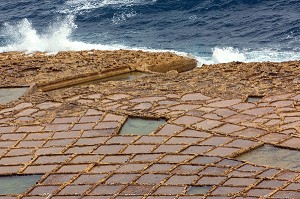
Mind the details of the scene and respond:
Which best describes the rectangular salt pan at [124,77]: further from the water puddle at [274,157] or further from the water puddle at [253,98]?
the water puddle at [274,157]

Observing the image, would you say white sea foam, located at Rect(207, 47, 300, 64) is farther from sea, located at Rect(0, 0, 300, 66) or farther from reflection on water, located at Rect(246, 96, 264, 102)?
reflection on water, located at Rect(246, 96, 264, 102)

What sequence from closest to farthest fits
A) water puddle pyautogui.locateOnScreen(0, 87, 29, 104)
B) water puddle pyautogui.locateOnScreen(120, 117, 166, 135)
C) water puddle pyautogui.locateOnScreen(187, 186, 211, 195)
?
1. water puddle pyautogui.locateOnScreen(187, 186, 211, 195)
2. water puddle pyautogui.locateOnScreen(120, 117, 166, 135)
3. water puddle pyautogui.locateOnScreen(0, 87, 29, 104)

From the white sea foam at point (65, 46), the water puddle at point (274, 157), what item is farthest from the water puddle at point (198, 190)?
the white sea foam at point (65, 46)

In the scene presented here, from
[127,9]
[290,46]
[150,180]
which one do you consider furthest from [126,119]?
[127,9]

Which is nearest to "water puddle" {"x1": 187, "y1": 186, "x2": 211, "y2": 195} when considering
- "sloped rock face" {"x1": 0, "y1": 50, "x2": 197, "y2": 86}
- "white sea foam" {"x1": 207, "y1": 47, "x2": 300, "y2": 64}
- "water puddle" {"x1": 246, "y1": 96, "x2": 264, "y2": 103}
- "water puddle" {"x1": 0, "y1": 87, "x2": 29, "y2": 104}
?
"water puddle" {"x1": 246, "y1": 96, "x2": 264, "y2": 103}

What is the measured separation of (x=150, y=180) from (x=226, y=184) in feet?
3.26

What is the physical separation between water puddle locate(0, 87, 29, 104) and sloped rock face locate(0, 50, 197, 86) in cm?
28

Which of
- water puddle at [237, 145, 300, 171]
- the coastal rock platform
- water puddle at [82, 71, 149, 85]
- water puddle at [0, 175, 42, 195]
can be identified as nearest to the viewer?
the coastal rock platform

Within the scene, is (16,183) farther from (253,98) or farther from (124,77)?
(124,77)

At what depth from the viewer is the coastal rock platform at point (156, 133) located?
7.68 metres

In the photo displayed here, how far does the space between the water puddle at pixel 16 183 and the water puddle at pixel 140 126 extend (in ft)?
5.73

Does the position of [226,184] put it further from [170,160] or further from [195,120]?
[195,120]

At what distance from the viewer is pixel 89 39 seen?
24.6m

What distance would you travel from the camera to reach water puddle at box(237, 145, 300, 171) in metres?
7.98
